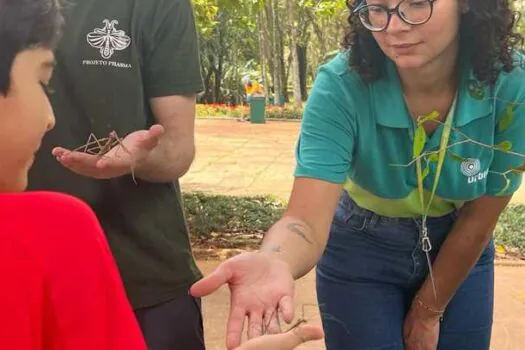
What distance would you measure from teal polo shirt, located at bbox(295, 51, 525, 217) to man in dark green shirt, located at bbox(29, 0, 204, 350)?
1.08 ft

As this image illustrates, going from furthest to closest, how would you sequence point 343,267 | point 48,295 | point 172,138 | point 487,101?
point 343,267 → point 487,101 → point 172,138 → point 48,295

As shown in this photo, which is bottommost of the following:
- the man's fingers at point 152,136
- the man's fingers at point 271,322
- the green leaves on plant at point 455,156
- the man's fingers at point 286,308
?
the man's fingers at point 271,322

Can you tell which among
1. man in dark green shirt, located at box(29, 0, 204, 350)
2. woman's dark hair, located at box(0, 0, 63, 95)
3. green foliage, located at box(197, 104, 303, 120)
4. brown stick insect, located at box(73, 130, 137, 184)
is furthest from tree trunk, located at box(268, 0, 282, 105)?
woman's dark hair, located at box(0, 0, 63, 95)

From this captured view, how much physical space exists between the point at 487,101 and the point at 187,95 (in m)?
0.76

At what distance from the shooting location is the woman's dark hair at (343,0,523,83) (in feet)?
6.53

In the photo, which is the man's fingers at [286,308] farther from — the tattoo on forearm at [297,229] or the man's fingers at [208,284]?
the tattoo on forearm at [297,229]

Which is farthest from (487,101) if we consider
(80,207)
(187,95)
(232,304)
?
(80,207)

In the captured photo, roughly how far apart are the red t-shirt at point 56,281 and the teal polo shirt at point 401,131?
0.83 metres

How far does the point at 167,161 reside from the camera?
1856mm

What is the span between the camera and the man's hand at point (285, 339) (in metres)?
1.22

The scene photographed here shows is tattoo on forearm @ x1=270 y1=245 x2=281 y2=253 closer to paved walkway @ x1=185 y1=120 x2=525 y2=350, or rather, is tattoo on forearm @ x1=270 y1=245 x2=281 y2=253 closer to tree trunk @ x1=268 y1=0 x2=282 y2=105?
paved walkway @ x1=185 y1=120 x2=525 y2=350

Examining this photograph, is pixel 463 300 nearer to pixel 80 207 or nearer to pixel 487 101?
pixel 487 101

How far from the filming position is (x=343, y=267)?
227 cm

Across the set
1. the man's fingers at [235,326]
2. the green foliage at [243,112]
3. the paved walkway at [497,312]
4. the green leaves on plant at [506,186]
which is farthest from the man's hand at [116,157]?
the green foliage at [243,112]
